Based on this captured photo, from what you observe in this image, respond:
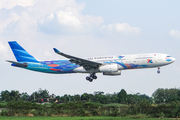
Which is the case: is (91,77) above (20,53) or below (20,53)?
below

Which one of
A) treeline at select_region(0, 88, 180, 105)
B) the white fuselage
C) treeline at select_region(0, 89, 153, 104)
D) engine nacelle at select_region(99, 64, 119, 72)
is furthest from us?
treeline at select_region(0, 89, 153, 104)

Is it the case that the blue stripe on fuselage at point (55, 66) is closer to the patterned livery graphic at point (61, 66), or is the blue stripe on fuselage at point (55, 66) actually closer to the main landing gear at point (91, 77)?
the patterned livery graphic at point (61, 66)

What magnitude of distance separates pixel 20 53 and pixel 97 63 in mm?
15896

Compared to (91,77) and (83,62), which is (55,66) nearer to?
(83,62)

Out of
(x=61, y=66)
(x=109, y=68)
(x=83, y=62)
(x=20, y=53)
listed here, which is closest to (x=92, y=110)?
(x=109, y=68)

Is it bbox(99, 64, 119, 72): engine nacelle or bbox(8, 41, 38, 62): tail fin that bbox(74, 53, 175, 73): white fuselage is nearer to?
bbox(99, 64, 119, 72): engine nacelle

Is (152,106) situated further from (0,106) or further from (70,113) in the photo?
(0,106)

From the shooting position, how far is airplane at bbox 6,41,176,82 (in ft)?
144

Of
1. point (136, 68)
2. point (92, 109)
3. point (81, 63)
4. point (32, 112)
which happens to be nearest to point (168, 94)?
point (136, 68)

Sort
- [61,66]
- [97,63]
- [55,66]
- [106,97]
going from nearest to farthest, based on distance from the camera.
Answer: [97,63]
[61,66]
[55,66]
[106,97]

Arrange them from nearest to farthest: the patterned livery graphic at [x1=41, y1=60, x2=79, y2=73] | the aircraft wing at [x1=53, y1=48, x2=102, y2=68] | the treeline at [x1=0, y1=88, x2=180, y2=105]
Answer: the aircraft wing at [x1=53, y1=48, x2=102, y2=68] → the patterned livery graphic at [x1=41, y1=60, x2=79, y2=73] → the treeline at [x1=0, y1=88, x2=180, y2=105]

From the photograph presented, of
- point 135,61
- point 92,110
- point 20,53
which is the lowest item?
point 92,110

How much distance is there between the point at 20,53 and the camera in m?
51.1

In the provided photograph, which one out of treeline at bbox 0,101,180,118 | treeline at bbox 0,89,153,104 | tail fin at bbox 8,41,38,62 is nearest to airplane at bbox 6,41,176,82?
tail fin at bbox 8,41,38,62
